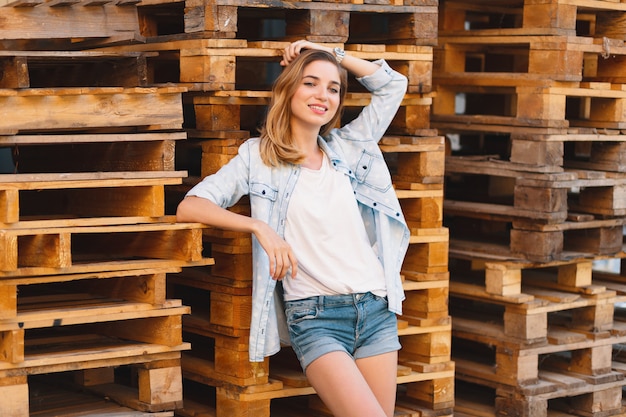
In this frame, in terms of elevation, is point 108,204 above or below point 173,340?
above

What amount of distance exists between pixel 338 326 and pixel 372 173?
2.67ft

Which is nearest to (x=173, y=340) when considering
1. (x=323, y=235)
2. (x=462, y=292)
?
(x=323, y=235)

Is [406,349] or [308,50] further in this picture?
[406,349]

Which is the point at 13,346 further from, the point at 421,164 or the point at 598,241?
the point at 598,241

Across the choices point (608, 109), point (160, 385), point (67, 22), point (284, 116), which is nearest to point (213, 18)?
point (284, 116)

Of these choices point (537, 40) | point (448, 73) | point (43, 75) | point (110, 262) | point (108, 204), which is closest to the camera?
point (110, 262)

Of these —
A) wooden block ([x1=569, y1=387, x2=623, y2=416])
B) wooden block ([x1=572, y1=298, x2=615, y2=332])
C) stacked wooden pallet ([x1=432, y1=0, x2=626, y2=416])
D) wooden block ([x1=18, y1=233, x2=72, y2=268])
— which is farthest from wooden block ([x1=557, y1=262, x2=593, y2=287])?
wooden block ([x1=18, y1=233, x2=72, y2=268])

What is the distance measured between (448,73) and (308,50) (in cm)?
206

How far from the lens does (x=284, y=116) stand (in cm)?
570

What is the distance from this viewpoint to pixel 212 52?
19.3ft

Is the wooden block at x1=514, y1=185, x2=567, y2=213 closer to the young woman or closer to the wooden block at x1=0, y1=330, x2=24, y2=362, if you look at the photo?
the young woman

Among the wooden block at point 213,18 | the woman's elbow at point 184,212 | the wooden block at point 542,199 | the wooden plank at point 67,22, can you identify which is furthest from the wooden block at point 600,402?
the wooden plank at point 67,22

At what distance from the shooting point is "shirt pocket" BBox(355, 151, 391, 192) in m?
5.90

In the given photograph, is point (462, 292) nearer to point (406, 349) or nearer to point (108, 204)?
point (406, 349)
